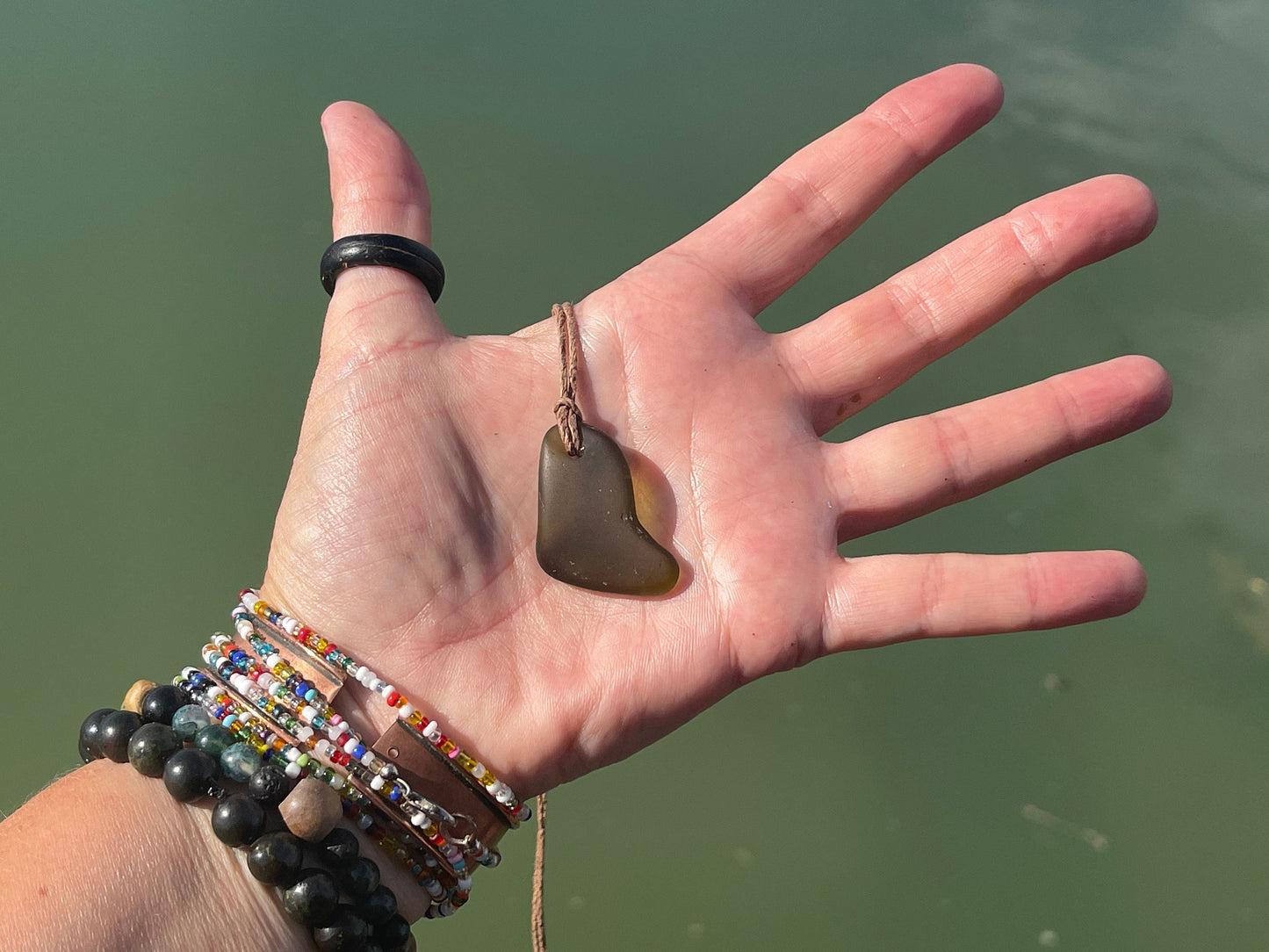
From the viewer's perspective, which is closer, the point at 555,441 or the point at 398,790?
the point at 398,790

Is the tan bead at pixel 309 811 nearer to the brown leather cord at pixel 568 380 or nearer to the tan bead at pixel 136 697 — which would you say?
the tan bead at pixel 136 697

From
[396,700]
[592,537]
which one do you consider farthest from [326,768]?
[592,537]

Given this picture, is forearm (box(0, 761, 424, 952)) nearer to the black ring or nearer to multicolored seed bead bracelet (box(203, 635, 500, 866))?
multicolored seed bead bracelet (box(203, 635, 500, 866))

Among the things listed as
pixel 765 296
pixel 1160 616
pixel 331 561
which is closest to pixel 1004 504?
pixel 1160 616

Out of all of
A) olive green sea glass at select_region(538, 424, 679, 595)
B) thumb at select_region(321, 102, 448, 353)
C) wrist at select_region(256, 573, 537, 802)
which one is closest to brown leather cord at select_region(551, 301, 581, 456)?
olive green sea glass at select_region(538, 424, 679, 595)

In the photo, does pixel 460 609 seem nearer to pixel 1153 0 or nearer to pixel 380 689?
pixel 380 689

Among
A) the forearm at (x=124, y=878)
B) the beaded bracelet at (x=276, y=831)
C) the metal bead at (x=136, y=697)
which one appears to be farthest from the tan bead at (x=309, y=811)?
the metal bead at (x=136, y=697)

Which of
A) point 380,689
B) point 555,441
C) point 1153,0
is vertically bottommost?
point 380,689
